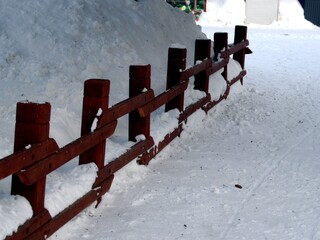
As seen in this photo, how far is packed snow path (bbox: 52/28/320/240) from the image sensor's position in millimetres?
5195

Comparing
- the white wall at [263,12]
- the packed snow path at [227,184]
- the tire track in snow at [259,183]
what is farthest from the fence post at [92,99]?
the white wall at [263,12]

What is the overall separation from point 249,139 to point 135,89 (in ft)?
7.65

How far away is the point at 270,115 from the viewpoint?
32.0 feet

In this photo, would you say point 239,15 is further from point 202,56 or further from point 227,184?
point 227,184

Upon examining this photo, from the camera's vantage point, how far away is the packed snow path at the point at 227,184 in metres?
5.20

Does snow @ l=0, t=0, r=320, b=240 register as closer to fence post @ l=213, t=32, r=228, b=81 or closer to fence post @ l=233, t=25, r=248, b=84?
fence post @ l=213, t=32, r=228, b=81

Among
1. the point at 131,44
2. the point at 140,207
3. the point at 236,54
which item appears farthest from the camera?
the point at 236,54

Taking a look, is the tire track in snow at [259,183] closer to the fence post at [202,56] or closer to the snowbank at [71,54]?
the snowbank at [71,54]

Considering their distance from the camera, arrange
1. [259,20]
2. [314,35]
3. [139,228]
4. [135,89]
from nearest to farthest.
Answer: [139,228]
[135,89]
[314,35]
[259,20]

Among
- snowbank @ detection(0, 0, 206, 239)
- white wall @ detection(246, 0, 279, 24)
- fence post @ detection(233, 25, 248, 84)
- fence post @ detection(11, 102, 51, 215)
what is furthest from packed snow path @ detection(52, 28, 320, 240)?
white wall @ detection(246, 0, 279, 24)

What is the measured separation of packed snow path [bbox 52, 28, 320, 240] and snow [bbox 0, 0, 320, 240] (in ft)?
0.04

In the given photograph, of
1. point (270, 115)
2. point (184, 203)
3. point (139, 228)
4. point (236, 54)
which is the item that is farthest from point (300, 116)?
point (139, 228)

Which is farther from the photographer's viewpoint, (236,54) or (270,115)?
(236,54)

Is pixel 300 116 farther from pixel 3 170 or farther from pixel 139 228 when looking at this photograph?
pixel 3 170
